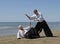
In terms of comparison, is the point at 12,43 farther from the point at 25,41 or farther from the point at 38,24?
the point at 38,24

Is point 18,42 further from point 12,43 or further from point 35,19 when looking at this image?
point 35,19

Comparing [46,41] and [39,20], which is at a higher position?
[39,20]

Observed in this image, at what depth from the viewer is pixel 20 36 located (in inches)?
664

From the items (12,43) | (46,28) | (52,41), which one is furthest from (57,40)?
(12,43)

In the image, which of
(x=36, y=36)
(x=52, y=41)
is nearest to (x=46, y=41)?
(x=52, y=41)

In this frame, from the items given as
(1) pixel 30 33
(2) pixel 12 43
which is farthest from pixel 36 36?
(2) pixel 12 43

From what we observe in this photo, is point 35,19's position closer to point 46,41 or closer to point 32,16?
point 32,16

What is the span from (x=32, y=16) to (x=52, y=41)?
2103 millimetres

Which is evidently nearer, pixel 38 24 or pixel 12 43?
pixel 12 43

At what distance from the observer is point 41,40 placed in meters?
16.1

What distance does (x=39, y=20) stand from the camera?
16875 millimetres

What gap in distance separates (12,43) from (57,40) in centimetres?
259

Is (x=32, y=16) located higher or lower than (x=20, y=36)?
higher

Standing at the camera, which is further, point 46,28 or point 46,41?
point 46,28
